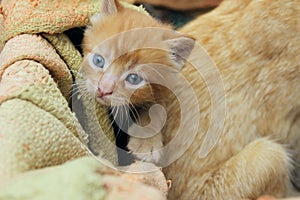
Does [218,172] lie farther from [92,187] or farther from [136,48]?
[92,187]

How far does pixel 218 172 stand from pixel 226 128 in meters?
0.12

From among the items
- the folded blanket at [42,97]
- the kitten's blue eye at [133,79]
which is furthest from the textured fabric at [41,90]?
the kitten's blue eye at [133,79]

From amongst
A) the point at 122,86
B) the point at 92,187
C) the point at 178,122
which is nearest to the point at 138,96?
the point at 122,86

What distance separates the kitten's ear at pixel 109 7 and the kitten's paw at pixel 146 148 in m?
0.31

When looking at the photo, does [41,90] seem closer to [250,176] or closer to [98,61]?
[98,61]

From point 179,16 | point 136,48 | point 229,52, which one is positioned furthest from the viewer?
point 179,16

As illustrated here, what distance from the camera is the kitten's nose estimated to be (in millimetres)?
1274

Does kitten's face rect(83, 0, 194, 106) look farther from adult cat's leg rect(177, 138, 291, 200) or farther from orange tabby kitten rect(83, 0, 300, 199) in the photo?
adult cat's leg rect(177, 138, 291, 200)

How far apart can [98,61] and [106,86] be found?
79 millimetres

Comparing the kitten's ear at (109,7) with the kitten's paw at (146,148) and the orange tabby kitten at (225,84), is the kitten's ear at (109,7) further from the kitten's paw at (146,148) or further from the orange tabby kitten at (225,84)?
the kitten's paw at (146,148)

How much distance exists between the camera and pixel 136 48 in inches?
51.0

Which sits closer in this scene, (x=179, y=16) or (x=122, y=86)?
(x=122, y=86)

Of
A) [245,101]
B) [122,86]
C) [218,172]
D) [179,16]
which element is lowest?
[179,16]

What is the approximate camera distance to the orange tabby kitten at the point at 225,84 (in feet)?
4.29
